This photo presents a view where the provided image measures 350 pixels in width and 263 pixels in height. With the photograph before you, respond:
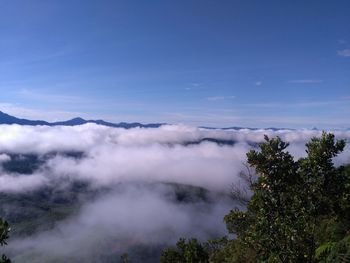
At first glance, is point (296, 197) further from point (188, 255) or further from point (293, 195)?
point (188, 255)

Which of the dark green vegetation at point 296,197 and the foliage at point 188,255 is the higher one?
the dark green vegetation at point 296,197

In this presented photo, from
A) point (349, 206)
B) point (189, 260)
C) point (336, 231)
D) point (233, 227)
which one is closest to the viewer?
point (349, 206)

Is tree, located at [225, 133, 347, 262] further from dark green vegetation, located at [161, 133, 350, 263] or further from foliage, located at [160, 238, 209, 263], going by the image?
foliage, located at [160, 238, 209, 263]

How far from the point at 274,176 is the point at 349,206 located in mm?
4678

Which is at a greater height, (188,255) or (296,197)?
(296,197)

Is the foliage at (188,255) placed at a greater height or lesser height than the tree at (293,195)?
lesser

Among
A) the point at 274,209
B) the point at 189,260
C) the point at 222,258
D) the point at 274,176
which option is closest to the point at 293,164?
the point at 274,176

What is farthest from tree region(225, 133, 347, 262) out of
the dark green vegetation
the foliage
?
the foliage

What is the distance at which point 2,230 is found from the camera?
19.4 meters

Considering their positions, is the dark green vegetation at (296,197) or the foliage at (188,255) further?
the foliage at (188,255)

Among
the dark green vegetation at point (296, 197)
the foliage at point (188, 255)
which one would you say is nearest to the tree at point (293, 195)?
the dark green vegetation at point (296, 197)

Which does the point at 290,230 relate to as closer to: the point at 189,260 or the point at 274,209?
the point at 274,209

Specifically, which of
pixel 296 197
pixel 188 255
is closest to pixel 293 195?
pixel 296 197

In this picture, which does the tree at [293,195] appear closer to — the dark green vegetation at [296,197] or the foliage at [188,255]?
the dark green vegetation at [296,197]
